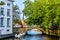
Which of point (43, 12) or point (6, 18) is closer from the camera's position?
point (6, 18)

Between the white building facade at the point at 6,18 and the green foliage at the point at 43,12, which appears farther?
the green foliage at the point at 43,12

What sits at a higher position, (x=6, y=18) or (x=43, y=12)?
(x=43, y=12)

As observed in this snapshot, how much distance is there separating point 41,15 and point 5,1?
8.97 metres

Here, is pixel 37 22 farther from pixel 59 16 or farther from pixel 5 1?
pixel 5 1

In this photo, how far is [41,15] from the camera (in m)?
41.1

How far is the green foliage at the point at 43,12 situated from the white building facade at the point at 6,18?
6331mm

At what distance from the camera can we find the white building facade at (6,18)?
33616 millimetres

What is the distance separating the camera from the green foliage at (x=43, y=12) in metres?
36.6

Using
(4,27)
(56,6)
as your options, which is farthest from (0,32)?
(56,6)

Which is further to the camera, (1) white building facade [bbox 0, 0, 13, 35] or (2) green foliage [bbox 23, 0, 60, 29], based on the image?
(2) green foliage [bbox 23, 0, 60, 29]

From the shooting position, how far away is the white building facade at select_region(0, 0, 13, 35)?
33.6 meters

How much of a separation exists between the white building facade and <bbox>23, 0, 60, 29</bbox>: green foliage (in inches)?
249

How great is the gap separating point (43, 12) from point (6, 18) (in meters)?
9.07

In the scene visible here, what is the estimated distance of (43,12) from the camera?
134ft
